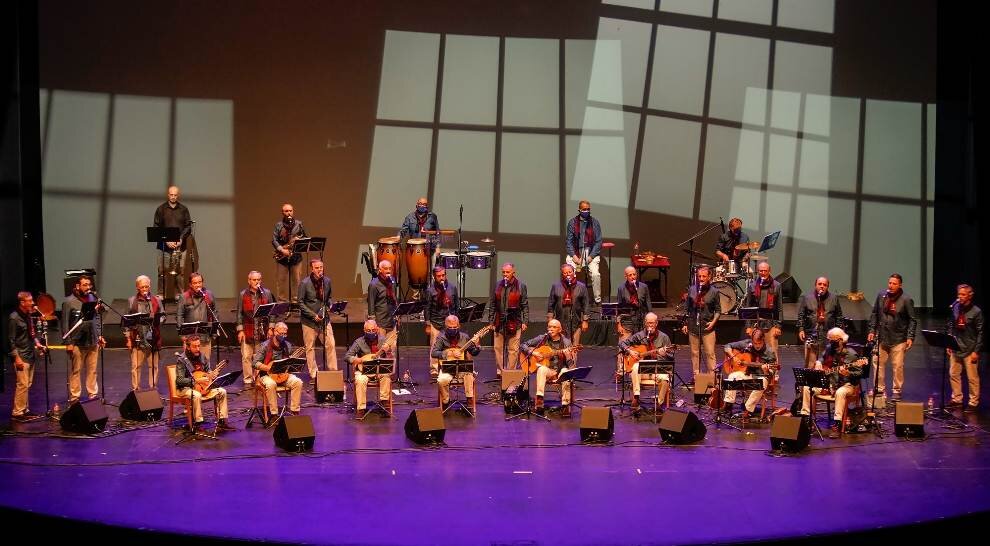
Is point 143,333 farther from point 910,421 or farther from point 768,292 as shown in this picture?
point 910,421

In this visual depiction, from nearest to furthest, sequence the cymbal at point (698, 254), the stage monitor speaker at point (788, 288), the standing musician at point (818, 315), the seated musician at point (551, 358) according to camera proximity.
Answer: the seated musician at point (551, 358) < the standing musician at point (818, 315) < the cymbal at point (698, 254) < the stage monitor speaker at point (788, 288)

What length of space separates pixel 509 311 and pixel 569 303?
2.81 feet

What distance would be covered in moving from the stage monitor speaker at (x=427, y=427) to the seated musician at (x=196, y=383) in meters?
2.15

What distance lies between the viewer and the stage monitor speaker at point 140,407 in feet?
42.2

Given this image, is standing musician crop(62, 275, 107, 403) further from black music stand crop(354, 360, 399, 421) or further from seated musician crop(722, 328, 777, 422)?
seated musician crop(722, 328, 777, 422)

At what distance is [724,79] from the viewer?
1909cm

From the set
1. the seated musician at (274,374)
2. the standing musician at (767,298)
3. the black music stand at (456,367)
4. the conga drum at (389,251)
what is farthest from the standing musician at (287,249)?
the standing musician at (767,298)

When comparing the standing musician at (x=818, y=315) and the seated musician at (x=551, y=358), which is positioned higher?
the standing musician at (x=818, y=315)

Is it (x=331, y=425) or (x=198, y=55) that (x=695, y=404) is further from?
(x=198, y=55)

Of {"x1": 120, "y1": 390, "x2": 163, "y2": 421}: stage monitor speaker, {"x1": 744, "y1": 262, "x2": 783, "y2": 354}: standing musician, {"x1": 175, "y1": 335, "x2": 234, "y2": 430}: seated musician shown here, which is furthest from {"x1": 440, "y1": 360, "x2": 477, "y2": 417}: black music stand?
{"x1": 744, "y1": 262, "x2": 783, "y2": 354}: standing musician

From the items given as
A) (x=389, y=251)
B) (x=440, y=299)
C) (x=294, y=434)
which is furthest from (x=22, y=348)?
(x=389, y=251)

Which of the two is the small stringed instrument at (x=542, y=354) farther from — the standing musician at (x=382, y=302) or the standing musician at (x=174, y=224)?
the standing musician at (x=174, y=224)

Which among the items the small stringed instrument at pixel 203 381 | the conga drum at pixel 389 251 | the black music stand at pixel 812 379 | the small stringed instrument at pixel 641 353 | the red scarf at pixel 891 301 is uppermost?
the conga drum at pixel 389 251

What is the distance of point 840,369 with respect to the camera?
12.4m
